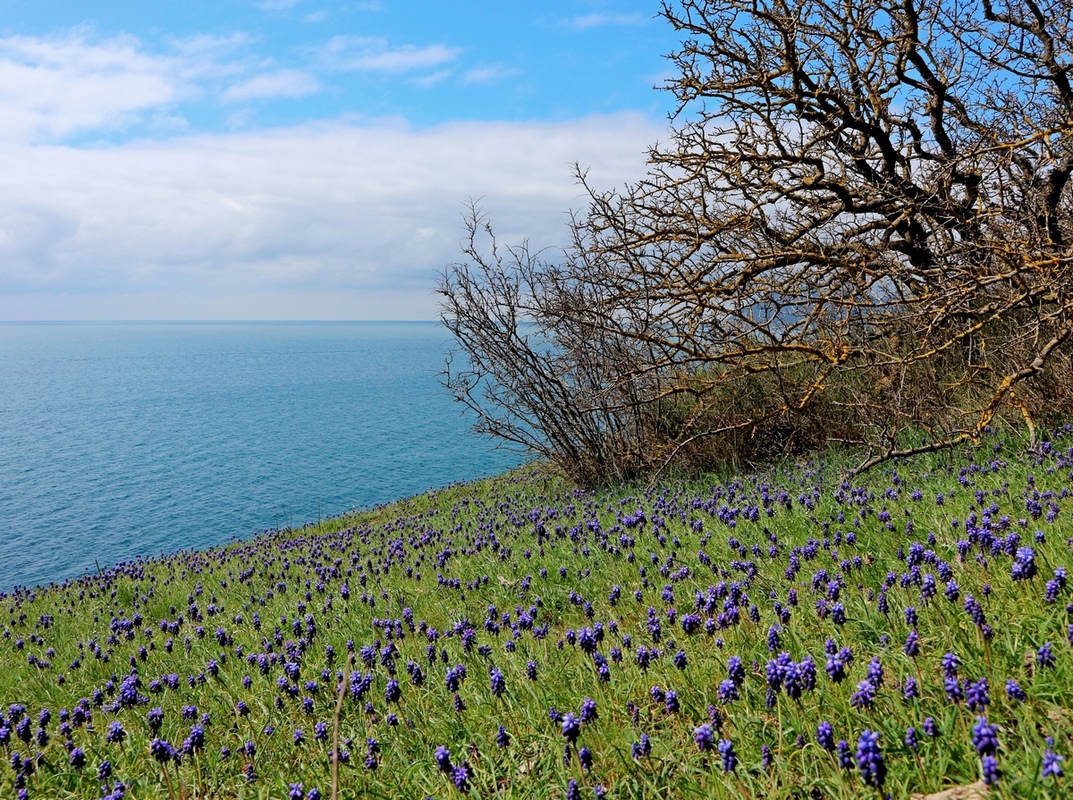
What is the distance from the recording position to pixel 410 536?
11.0 metres

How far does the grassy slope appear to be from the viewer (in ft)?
8.88

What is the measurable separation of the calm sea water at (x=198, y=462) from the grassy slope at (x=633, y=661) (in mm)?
9346

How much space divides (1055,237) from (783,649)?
9025mm

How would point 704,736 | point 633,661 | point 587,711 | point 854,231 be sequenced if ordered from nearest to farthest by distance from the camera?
point 704,736, point 587,711, point 633,661, point 854,231

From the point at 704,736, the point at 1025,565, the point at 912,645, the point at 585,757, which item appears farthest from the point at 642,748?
the point at 1025,565

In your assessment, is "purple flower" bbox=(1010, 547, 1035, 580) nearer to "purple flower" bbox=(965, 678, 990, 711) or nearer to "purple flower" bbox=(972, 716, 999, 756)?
"purple flower" bbox=(965, 678, 990, 711)

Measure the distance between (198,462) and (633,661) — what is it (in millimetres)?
46194

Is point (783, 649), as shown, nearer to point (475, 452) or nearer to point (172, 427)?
point (475, 452)

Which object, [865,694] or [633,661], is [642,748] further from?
[633,661]

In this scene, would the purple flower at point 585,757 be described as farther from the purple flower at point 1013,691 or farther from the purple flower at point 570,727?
the purple flower at point 1013,691

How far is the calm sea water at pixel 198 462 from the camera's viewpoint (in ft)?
91.0

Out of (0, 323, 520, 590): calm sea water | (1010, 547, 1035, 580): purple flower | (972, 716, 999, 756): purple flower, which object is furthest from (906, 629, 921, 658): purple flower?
(0, 323, 520, 590): calm sea water

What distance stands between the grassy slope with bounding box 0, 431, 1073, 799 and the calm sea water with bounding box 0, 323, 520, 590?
9346 millimetres

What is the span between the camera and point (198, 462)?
144 feet
